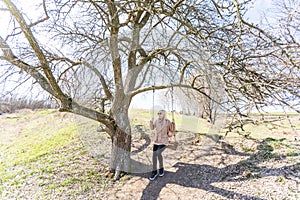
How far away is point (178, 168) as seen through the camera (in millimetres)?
4738

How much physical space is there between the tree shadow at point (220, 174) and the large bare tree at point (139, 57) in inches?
40.4

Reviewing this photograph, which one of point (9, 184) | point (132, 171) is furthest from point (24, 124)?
point (132, 171)

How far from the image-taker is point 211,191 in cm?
375

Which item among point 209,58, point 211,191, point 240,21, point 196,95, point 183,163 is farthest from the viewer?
point 183,163

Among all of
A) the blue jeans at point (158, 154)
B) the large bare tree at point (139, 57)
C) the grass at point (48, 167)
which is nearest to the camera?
the large bare tree at point (139, 57)

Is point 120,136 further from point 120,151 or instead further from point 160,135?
point 160,135

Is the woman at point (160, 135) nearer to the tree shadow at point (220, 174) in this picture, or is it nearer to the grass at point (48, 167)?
the tree shadow at point (220, 174)

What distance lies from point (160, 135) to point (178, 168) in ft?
3.20

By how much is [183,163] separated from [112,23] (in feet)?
11.0

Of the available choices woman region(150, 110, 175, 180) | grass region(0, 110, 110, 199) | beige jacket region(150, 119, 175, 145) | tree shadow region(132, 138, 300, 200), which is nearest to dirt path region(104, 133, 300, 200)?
tree shadow region(132, 138, 300, 200)

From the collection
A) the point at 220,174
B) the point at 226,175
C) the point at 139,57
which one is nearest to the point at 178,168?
the point at 220,174

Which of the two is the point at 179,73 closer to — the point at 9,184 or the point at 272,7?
the point at 272,7

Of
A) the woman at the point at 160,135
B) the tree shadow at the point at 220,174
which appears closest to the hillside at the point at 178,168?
the tree shadow at the point at 220,174

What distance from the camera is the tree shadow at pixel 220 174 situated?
3.72 meters
